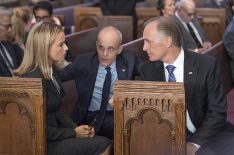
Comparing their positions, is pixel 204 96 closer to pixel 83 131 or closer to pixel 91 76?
pixel 83 131

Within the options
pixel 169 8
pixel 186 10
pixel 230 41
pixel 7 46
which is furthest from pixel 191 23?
pixel 7 46

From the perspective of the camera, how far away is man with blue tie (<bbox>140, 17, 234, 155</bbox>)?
362 centimetres

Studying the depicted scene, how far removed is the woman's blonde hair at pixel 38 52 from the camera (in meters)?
3.74

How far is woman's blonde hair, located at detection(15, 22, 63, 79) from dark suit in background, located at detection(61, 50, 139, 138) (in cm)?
61

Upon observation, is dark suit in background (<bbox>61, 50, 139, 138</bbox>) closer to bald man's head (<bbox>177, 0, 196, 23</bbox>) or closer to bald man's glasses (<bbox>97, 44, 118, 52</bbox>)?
bald man's glasses (<bbox>97, 44, 118, 52</bbox>)

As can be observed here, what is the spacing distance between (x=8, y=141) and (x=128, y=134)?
720 millimetres

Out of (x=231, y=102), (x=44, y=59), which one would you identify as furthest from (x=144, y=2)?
(x=44, y=59)

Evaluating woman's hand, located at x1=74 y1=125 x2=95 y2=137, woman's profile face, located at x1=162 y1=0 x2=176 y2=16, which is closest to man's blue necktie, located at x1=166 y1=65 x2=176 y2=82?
woman's hand, located at x1=74 y1=125 x2=95 y2=137

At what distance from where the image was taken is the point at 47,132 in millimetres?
3650

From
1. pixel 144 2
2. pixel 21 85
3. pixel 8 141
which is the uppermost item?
pixel 144 2

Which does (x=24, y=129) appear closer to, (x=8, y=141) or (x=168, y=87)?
(x=8, y=141)

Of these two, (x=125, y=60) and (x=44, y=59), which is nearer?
(x=44, y=59)

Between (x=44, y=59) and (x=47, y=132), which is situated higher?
(x=44, y=59)

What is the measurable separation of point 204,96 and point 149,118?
0.51 m
